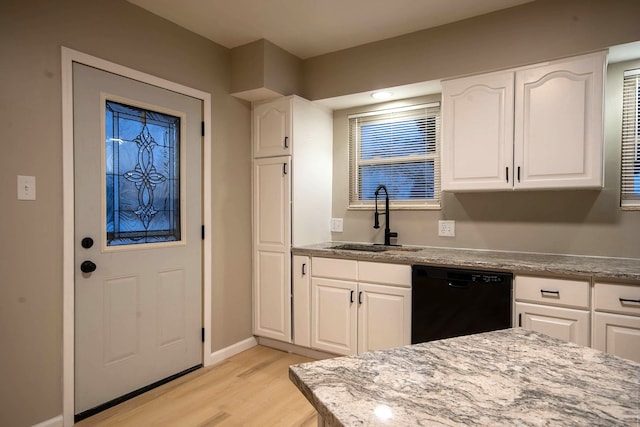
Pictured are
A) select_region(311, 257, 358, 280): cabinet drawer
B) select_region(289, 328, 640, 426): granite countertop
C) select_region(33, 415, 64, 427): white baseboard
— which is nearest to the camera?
select_region(289, 328, 640, 426): granite countertop

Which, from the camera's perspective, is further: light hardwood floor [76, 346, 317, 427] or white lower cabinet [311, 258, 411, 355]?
white lower cabinet [311, 258, 411, 355]

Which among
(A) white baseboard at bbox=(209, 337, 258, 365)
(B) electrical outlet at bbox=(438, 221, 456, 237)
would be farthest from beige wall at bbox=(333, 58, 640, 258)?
(A) white baseboard at bbox=(209, 337, 258, 365)

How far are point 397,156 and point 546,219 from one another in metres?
1.27

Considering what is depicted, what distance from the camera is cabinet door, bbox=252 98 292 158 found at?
3.14m

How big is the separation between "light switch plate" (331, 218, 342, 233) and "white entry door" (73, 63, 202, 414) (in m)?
1.28

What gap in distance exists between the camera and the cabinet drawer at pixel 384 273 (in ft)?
8.62

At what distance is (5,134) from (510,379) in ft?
7.91

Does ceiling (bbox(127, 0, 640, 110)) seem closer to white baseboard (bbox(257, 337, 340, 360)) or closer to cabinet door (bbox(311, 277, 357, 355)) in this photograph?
cabinet door (bbox(311, 277, 357, 355))

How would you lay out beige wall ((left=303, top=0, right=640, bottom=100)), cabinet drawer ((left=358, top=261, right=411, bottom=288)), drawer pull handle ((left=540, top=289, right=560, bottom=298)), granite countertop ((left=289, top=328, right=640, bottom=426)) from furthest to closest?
cabinet drawer ((left=358, top=261, right=411, bottom=288)) < beige wall ((left=303, top=0, right=640, bottom=100)) < drawer pull handle ((left=540, top=289, right=560, bottom=298)) < granite countertop ((left=289, top=328, right=640, bottom=426))

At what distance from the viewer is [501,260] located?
2363mm

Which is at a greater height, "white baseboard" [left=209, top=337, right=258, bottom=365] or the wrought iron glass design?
the wrought iron glass design

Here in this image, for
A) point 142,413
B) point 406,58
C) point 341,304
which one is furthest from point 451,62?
Result: point 142,413

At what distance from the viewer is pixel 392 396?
2.43 ft

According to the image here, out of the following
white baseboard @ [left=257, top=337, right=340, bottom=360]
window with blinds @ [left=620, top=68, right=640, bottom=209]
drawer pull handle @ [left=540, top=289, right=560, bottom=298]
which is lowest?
white baseboard @ [left=257, top=337, right=340, bottom=360]
